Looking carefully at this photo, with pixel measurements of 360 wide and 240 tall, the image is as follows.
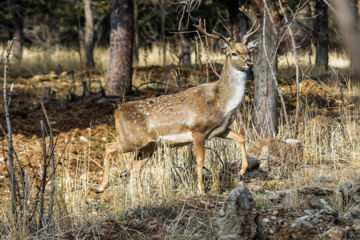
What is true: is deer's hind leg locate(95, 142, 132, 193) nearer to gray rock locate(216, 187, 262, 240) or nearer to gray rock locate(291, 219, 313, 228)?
gray rock locate(216, 187, 262, 240)

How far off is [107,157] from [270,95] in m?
2.96

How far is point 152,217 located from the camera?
4797 mm

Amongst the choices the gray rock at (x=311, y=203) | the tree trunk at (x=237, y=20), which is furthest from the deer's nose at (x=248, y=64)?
the tree trunk at (x=237, y=20)

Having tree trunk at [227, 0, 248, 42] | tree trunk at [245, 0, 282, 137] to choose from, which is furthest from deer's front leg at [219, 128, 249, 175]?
tree trunk at [227, 0, 248, 42]

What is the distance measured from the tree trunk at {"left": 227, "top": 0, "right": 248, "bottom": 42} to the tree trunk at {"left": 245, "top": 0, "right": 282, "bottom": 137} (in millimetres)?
4800

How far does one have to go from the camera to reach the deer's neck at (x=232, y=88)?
632 centimetres

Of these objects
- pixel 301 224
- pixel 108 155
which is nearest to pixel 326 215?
pixel 301 224

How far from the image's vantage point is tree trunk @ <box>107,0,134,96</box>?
1220 cm

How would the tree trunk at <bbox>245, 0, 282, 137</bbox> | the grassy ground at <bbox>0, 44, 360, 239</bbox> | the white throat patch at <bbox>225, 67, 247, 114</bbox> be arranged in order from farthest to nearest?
the tree trunk at <bbox>245, 0, 282, 137</bbox>
the white throat patch at <bbox>225, 67, 247, 114</bbox>
the grassy ground at <bbox>0, 44, 360, 239</bbox>

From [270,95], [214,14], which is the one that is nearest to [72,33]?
[214,14]

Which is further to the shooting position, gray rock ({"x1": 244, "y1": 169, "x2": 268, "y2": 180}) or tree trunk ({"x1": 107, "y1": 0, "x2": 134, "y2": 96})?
tree trunk ({"x1": 107, "y1": 0, "x2": 134, "y2": 96})

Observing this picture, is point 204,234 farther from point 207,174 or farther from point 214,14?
point 214,14

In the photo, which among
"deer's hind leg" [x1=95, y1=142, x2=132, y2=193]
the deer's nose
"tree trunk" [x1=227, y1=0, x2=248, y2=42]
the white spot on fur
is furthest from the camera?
"tree trunk" [x1=227, y1=0, x2=248, y2=42]

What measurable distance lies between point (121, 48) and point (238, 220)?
8784 millimetres
